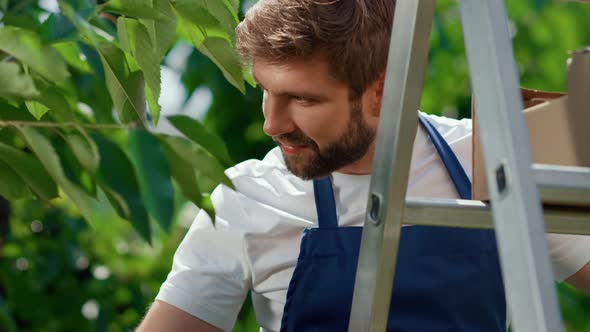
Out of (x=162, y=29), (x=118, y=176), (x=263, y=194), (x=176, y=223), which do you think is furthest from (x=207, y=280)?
(x=176, y=223)

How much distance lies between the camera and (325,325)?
6.35 ft

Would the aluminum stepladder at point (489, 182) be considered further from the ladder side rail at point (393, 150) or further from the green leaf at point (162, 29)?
the green leaf at point (162, 29)

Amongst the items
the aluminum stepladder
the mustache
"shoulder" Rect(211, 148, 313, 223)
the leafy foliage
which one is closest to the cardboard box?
the aluminum stepladder

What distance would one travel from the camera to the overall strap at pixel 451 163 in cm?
193

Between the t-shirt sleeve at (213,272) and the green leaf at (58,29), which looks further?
the t-shirt sleeve at (213,272)

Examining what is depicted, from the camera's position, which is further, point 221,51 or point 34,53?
point 221,51

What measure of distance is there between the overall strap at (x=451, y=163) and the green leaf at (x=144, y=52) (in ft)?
2.23

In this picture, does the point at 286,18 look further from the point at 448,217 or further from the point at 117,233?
the point at 117,233

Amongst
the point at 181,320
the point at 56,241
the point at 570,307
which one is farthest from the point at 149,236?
the point at 570,307

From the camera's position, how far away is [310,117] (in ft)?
5.98

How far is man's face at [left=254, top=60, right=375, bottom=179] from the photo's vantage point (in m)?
1.82

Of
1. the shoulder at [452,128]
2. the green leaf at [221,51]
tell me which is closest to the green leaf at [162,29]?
the green leaf at [221,51]

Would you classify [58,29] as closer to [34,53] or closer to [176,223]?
[34,53]

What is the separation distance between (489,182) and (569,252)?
31.7 inches
